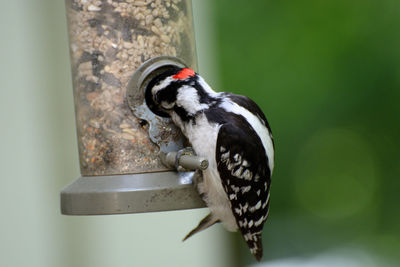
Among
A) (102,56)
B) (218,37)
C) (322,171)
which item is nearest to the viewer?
(102,56)

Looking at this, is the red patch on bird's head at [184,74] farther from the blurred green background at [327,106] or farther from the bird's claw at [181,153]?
the blurred green background at [327,106]

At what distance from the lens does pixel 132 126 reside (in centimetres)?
218

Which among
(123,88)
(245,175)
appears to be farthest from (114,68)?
(245,175)

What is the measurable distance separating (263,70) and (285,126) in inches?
27.9

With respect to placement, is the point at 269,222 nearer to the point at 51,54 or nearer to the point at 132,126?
the point at 51,54

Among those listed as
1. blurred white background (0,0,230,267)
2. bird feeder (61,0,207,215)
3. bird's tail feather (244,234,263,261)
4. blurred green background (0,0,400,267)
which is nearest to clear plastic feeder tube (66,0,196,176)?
bird feeder (61,0,207,215)

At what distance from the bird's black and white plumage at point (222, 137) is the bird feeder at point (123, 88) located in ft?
0.21

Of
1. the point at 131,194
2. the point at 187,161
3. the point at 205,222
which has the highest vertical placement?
the point at 187,161

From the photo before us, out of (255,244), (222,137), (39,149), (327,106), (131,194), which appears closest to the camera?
(131,194)

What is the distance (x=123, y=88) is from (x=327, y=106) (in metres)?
4.22

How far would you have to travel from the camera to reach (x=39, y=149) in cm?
329

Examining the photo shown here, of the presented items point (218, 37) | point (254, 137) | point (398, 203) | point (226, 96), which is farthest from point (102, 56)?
point (398, 203)

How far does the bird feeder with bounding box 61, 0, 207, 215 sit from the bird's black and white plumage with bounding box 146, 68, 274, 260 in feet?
0.21

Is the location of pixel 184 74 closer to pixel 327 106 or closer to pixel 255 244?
pixel 255 244
